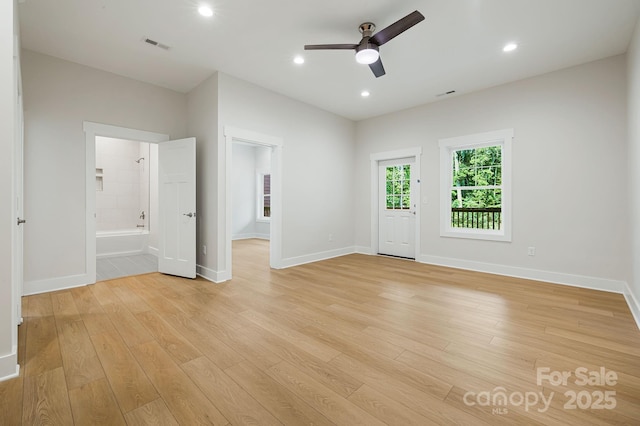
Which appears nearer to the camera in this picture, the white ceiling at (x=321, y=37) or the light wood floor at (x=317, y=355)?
the light wood floor at (x=317, y=355)

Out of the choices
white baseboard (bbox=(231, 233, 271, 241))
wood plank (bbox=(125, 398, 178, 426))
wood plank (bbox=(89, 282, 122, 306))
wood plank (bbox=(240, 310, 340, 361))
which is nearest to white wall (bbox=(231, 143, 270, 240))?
white baseboard (bbox=(231, 233, 271, 241))

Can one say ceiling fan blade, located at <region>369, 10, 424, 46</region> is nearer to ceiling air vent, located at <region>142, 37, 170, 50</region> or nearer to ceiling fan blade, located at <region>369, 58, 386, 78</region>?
ceiling fan blade, located at <region>369, 58, 386, 78</region>

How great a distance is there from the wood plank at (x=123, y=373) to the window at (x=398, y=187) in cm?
499

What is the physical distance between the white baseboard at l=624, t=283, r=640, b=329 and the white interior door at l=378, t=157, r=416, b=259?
286cm

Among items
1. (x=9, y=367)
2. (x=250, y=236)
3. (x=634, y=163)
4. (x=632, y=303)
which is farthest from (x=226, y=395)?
(x=250, y=236)

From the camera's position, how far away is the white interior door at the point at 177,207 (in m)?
4.05

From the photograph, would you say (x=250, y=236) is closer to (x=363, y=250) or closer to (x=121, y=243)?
(x=121, y=243)

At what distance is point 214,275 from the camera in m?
3.94

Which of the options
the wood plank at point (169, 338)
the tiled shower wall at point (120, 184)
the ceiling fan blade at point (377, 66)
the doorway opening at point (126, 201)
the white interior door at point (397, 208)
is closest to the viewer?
the wood plank at point (169, 338)

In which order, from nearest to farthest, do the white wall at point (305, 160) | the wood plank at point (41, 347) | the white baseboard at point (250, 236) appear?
the wood plank at point (41, 347) < the white wall at point (305, 160) < the white baseboard at point (250, 236)

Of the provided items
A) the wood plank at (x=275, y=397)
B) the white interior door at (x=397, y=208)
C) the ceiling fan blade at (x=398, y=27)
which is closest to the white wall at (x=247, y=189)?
the white interior door at (x=397, y=208)

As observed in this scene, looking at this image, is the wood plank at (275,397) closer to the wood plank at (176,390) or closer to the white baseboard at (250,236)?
the wood plank at (176,390)

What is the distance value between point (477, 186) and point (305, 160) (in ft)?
9.97

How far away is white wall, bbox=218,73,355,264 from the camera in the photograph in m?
4.20
